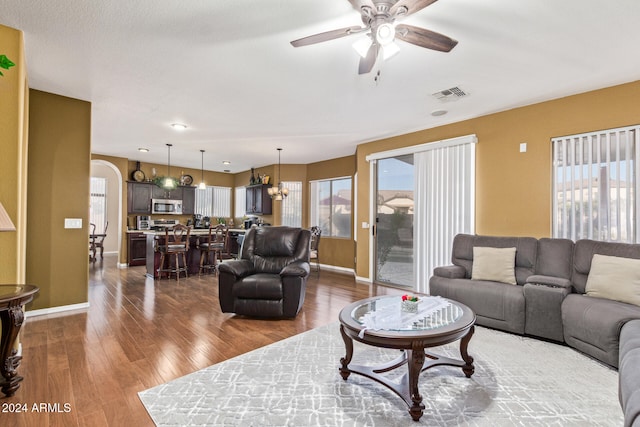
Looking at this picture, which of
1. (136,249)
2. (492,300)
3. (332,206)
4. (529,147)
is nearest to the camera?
(492,300)

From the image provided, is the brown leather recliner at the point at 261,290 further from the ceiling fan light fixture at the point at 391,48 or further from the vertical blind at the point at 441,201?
the ceiling fan light fixture at the point at 391,48

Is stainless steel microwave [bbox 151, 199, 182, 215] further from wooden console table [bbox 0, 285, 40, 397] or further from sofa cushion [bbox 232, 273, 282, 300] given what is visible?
wooden console table [bbox 0, 285, 40, 397]

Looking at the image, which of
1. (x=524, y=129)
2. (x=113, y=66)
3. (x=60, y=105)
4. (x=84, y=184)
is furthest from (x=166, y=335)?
(x=524, y=129)

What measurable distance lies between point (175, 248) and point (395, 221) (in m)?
4.24

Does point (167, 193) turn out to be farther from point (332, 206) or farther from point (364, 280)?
point (364, 280)

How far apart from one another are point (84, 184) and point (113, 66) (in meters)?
1.72

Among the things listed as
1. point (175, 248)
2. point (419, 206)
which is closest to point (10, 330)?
point (175, 248)

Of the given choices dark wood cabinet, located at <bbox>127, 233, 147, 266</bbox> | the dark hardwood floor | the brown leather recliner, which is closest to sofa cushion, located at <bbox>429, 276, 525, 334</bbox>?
the dark hardwood floor

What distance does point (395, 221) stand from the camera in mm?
5613

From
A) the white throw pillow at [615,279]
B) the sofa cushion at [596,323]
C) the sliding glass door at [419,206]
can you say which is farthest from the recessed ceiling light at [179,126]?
the white throw pillow at [615,279]

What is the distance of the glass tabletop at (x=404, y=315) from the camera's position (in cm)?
208

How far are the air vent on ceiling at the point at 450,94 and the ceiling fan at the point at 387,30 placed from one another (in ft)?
5.11

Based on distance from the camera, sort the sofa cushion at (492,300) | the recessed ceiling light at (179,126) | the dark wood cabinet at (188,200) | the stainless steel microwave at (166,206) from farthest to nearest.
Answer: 1. the dark wood cabinet at (188,200)
2. the stainless steel microwave at (166,206)
3. the recessed ceiling light at (179,126)
4. the sofa cushion at (492,300)

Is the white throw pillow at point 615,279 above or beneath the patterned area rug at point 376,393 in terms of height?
above
